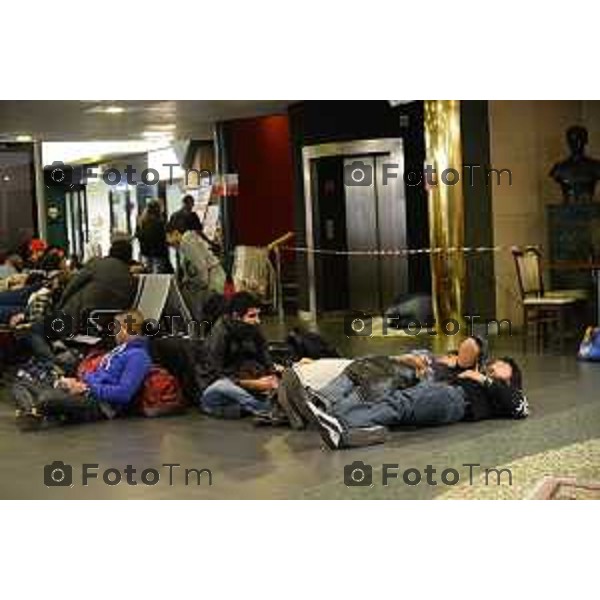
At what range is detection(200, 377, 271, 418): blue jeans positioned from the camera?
6824mm

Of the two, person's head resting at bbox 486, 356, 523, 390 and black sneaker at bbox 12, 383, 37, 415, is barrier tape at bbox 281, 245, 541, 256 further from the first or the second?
black sneaker at bbox 12, 383, 37, 415

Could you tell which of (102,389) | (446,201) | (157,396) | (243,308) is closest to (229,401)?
(157,396)

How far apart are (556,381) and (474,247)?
2.13 m

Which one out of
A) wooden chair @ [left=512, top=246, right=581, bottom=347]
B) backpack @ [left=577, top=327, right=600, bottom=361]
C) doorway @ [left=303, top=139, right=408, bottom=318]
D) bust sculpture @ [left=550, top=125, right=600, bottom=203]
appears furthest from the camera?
bust sculpture @ [left=550, top=125, right=600, bottom=203]

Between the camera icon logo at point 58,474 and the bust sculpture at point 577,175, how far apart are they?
5.59m

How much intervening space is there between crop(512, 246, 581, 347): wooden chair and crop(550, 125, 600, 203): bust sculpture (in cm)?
106

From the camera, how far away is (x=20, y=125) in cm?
554

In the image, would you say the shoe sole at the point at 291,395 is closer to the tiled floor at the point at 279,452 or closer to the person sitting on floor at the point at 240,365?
the tiled floor at the point at 279,452

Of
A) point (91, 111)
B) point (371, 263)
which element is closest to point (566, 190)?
point (371, 263)

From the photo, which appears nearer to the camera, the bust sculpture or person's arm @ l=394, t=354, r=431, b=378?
person's arm @ l=394, t=354, r=431, b=378

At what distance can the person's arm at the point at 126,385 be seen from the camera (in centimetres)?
683

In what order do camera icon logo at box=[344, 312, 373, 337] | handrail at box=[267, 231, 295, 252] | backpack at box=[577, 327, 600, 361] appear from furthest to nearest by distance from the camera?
backpack at box=[577, 327, 600, 361] < handrail at box=[267, 231, 295, 252] < camera icon logo at box=[344, 312, 373, 337]

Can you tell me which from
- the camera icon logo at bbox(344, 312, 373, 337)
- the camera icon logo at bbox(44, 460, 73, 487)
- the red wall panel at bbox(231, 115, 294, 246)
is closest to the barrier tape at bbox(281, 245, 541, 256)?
the red wall panel at bbox(231, 115, 294, 246)
